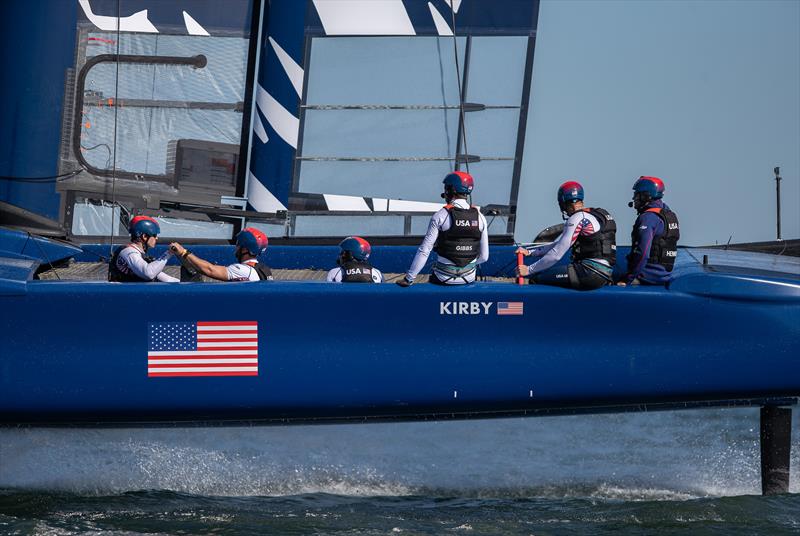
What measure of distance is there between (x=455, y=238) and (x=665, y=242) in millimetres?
1340

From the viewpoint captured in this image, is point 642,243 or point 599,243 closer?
point 599,243

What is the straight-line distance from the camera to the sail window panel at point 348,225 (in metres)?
10.6

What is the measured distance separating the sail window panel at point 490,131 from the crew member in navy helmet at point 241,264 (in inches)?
131

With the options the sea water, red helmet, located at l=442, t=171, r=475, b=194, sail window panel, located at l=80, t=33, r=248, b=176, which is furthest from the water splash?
sail window panel, located at l=80, t=33, r=248, b=176

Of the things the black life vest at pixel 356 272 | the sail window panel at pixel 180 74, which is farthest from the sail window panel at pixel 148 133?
the black life vest at pixel 356 272

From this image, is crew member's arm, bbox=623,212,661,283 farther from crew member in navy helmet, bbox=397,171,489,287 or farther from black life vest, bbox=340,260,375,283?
black life vest, bbox=340,260,375,283

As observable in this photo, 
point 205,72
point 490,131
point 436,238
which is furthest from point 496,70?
point 436,238

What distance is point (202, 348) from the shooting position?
23.0 ft

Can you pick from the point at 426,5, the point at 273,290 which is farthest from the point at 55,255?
the point at 426,5

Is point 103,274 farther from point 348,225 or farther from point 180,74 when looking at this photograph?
point 348,225

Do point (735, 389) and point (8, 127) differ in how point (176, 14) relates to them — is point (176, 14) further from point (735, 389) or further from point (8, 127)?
point (735, 389)

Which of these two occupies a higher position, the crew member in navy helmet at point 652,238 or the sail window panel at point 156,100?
the sail window panel at point 156,100

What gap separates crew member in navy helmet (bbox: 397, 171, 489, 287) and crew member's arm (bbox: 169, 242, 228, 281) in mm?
1155

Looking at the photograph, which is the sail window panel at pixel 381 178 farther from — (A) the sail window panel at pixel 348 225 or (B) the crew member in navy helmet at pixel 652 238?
(B) the crew member in navy helmet at pixel 652 238
